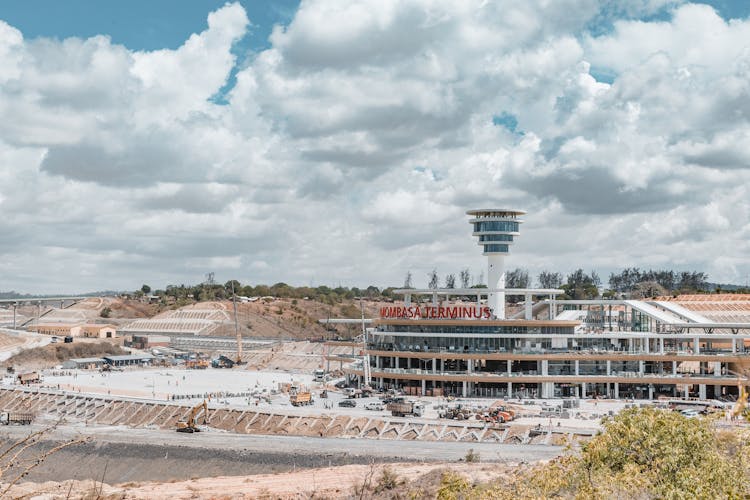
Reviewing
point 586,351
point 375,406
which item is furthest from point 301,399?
point 586,351

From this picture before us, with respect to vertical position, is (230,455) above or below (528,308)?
below

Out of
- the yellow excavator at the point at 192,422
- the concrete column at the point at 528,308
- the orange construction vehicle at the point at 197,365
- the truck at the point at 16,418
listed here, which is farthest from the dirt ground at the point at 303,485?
the orange construction vehicle at the point at 197,365

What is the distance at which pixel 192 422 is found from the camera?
351 ft

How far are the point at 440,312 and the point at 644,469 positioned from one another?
88.9 meters

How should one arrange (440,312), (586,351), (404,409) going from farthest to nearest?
(440,312) → (586,351) → (404,409)

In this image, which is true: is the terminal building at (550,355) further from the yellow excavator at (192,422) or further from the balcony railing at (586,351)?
the yellow excavator at (192,422)

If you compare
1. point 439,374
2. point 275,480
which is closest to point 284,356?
point 439,374

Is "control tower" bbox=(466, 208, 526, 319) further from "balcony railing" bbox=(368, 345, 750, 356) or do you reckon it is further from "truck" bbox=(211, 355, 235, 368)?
"truck" bbox=(211, 355, 235, 368)

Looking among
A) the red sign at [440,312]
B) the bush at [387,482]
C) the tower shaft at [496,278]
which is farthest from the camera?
the tower shaft at [496,278]

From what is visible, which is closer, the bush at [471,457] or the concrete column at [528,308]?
the bush at [471,457]

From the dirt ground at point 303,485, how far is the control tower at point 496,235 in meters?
62.2

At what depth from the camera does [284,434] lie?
105m

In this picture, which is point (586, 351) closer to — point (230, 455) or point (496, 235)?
point (496, 235)

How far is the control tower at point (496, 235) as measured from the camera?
13812 centimetres
